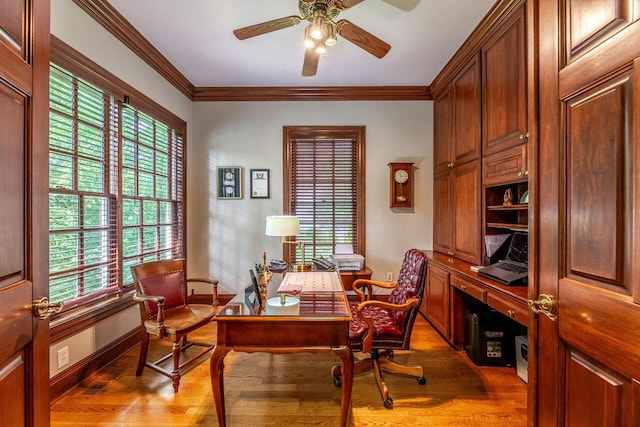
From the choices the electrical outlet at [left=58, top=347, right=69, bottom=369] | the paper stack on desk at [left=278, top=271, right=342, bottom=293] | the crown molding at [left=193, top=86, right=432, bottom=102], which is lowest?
the electrical outlet at [left=58, top=347, right=69, bottom=369]

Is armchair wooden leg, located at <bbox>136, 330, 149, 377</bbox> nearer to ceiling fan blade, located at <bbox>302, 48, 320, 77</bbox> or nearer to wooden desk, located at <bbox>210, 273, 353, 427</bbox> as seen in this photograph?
wooden desk, located at <bbox>210, 273, 353, 427</bbox>

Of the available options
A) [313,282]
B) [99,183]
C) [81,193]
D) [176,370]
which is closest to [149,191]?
[99,183]

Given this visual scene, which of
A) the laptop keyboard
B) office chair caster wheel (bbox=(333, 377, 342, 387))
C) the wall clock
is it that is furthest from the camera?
the wall clock

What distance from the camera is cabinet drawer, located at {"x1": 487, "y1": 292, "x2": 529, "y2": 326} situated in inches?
72.0

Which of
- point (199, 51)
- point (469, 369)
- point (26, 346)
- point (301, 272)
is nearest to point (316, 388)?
point (301, 272)

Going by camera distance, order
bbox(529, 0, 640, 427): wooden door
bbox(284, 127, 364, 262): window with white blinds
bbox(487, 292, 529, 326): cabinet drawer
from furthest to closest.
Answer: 1. bbox(284, 127, 364, 262): window with white blinds
2. bbox(487, 292, 529, 326): cabinet drawer
3. bbox(529, 0, 640, 427): wooden door

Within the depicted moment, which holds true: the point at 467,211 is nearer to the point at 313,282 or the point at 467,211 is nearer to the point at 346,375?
the point at 313,282

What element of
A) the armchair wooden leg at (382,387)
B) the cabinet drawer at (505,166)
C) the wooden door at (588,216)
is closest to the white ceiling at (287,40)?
the cabinet drawer at (505,166)

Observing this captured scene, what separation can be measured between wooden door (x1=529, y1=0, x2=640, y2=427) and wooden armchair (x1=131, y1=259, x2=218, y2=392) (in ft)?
7.23

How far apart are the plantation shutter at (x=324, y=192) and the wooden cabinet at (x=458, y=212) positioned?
1.03 metres

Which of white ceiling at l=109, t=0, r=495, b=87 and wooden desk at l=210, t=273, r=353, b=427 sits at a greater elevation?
white ceiling at l=109, t=0, r=495, b=87

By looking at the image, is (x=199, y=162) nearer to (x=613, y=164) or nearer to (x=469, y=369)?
(x=469, y=369)

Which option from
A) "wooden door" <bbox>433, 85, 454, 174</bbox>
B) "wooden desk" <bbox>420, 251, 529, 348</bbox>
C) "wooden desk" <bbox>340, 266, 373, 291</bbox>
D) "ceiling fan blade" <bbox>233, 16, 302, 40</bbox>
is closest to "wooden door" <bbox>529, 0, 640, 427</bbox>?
"wooden desk" <bbox>420, 251, 529, 348</bbox>

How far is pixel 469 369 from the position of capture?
2533 millimetres
